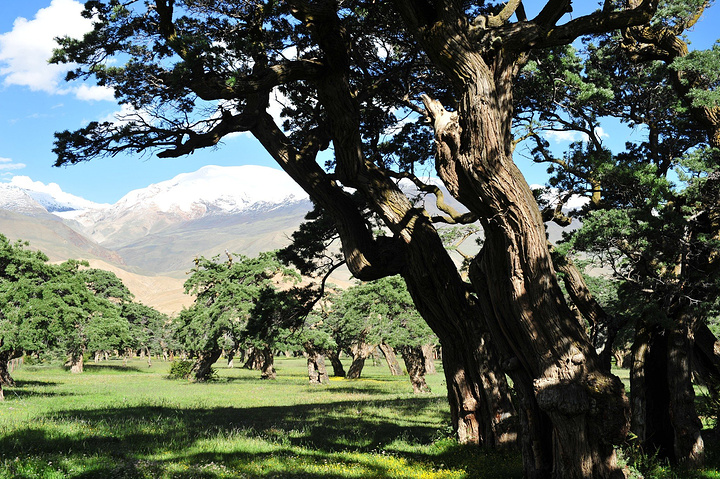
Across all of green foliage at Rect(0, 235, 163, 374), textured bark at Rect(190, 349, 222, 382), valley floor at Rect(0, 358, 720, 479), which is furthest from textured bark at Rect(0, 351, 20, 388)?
textured bark at Rect(190, 349, 222, 382)

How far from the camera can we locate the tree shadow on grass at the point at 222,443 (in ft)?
28.0

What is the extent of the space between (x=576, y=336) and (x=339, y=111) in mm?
5436

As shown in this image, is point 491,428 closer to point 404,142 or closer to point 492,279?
point 492,279

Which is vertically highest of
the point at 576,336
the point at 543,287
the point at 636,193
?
the point at 636,193

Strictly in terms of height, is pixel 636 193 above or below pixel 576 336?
above

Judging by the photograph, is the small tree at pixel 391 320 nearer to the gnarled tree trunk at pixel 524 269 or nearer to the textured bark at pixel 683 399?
the textured bark at pixel 683 399

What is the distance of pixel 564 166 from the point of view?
11578 mm

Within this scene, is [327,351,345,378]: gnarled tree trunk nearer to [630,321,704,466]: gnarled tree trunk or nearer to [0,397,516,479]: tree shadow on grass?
[0,397,516,479]: tree shadow on grass

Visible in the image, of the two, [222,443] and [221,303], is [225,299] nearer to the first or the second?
[221,303]

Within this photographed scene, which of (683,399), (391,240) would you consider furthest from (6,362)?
(683,399)

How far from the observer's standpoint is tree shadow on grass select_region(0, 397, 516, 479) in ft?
28.0

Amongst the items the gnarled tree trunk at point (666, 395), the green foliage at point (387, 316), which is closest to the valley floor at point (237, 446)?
the gnarled tree trunk at point (666, 395)

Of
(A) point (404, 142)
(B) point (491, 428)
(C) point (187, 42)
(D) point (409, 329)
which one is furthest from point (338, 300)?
(C) point (187, 42)

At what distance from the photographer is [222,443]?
10.9 metres
